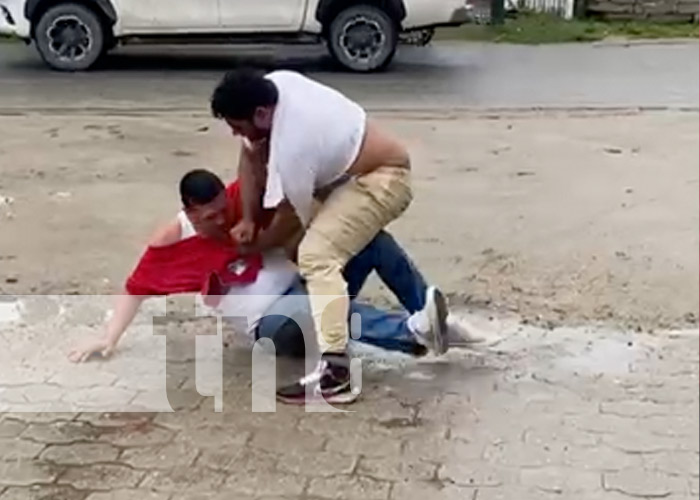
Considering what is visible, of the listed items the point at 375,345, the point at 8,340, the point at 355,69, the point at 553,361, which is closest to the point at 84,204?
the point at 8,340

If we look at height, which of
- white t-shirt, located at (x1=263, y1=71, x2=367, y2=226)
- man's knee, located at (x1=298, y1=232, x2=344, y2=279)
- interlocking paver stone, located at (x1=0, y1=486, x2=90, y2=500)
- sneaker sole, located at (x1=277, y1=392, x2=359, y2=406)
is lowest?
sneaker sole, located at (x1=277, y1=392, x2=359, y2=406)

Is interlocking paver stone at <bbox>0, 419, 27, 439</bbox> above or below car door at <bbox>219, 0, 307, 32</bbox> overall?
above

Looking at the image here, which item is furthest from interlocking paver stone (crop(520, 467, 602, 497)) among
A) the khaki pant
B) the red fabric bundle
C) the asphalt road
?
the asphalt road

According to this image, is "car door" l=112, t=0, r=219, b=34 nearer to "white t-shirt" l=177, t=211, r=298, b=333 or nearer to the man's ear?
"white t-shirt" l=177, t=211, r=298, b=333

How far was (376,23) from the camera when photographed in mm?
12617

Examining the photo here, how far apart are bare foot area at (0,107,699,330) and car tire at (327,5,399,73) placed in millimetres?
2594

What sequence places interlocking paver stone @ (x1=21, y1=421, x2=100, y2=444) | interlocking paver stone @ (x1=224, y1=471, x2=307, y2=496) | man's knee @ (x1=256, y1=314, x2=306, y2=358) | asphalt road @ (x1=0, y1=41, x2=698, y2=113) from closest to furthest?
interlocking paver stone @ (x1=224, y1=471, x2=307, y2=496)
interlocking paver stone @ (x1=21, y1=421, x2=100, y2=444)
man's knee @ (x1=256, y1=314, x2=306, y2=358)
asphalt road @ (x1=0, y1=41, x2=698, y2=113)

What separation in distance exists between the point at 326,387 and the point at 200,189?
2.55ft

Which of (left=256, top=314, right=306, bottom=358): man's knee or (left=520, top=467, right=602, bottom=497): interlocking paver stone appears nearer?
(left=520, top=467, right=602, bottom=497): interlocking paver stone

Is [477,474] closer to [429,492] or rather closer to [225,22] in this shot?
[429,492]

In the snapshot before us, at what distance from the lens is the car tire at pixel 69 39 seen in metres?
12.7

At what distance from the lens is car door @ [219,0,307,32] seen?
12500 mm

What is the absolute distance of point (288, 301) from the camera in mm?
4672

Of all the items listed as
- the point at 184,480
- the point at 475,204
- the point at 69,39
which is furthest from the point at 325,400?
the point at 69,39
